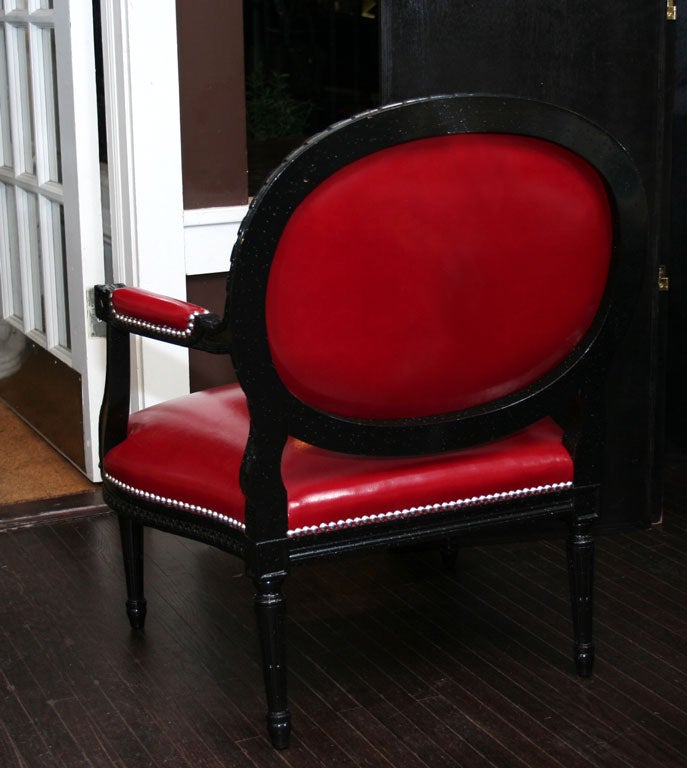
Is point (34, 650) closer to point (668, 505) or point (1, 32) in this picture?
point (668, 505)

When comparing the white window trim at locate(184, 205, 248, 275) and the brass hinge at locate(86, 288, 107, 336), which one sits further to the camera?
the brass hinge at locate(86, 288, 107, 336)

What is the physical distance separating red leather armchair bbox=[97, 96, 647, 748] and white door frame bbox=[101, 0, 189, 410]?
0.85m

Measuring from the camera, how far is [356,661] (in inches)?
93.9

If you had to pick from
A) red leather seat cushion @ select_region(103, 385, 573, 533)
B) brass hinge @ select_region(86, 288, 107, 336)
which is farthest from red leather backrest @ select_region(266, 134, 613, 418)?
brass hinge @ select_region(86, 288, 107, 336)

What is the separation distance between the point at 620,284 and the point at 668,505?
4.31 ft

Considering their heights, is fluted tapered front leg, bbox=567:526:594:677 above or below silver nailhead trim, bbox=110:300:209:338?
below

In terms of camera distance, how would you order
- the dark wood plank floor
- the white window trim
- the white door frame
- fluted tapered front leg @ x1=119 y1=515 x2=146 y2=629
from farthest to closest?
1. the white window trim
2. the white door frame
3. fluted tapered front leg @ x1=119 y1=515 x2=146 y2=629
4. the dark wood plank floor

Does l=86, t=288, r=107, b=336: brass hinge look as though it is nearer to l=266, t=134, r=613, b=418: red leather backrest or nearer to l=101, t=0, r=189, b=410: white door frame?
l=101, t=0, r=189, b=410: white door frame

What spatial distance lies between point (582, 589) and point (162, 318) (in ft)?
2.91

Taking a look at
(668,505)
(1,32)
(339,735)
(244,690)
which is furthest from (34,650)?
(1,32)

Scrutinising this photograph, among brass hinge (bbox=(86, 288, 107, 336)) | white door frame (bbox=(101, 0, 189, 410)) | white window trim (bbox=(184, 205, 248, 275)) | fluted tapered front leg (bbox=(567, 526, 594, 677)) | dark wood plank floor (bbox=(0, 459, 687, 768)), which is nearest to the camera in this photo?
dark wood plank floor (bbox=(0, 459, 687, 768))

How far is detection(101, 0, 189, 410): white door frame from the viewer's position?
2955 mm

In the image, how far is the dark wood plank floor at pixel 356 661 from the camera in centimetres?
209

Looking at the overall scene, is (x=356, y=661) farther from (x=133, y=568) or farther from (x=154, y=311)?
(x=154, y=311)
